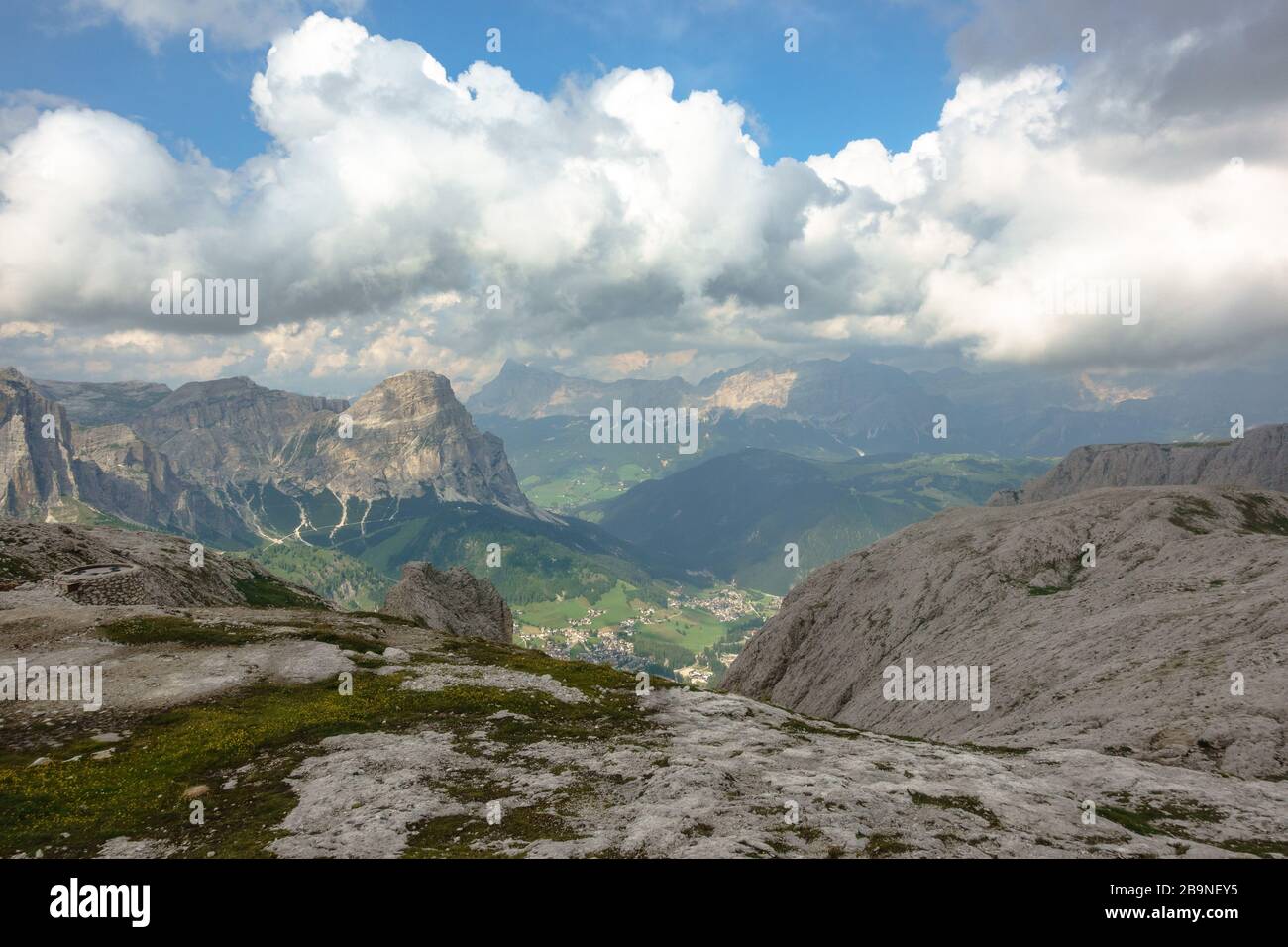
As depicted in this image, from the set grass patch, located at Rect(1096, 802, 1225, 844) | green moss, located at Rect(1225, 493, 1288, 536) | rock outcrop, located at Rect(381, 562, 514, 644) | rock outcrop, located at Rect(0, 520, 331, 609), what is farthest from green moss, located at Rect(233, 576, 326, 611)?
green moss, located at Rect(1225, 493, 1288, 536)

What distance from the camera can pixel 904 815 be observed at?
25.5 m

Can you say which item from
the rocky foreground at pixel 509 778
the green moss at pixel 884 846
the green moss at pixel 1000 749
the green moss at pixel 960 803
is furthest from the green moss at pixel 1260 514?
the green moss at pixel 884 846

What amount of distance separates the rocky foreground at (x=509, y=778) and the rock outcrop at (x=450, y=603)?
207ft

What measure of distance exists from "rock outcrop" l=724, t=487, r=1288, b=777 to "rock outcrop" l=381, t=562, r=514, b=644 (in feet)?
191

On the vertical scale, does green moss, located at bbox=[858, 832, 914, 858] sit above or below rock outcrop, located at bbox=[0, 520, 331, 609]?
below

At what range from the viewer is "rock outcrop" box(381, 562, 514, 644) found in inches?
4532

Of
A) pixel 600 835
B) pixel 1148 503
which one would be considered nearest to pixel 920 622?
pixel 1148 503

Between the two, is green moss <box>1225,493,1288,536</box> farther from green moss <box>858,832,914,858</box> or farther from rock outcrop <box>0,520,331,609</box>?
rock outcrop <box>0,520,331,609</box>

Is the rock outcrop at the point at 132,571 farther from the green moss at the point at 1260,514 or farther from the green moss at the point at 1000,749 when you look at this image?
the green moss at the point at 1260,514

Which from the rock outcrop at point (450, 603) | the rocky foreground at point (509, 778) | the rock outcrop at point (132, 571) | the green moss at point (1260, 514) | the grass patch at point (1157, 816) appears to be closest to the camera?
the rocky foreground at point (509, 778)

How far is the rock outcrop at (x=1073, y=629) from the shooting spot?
4906 centimetres

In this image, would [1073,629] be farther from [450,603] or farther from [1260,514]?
[450,603]
